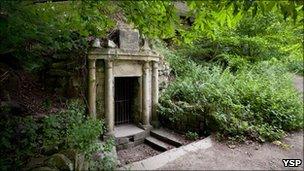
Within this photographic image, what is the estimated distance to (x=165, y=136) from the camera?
805 cm

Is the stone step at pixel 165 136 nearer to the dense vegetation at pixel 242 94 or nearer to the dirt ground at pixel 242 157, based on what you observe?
the dense vegetation at pixel 242 94

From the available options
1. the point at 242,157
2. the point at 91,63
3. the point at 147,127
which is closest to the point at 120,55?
the point at 91,63

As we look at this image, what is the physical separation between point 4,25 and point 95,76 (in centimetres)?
438

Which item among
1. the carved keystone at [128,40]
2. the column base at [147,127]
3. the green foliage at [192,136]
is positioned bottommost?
the green foliage at [192,136]

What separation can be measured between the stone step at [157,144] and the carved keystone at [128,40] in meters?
2.66

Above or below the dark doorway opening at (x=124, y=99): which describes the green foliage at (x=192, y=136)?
→ below

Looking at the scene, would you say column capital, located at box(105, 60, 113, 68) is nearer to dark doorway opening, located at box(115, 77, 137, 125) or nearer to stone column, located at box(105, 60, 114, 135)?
stone column, located at box(105, 60, 114, 135)

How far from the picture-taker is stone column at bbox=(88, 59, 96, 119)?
7.41 m

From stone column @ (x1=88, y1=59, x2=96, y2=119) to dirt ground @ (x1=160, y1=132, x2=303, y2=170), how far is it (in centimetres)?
269

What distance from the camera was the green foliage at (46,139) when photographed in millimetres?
5223

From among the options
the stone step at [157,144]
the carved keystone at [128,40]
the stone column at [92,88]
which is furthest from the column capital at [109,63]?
the stone step at [157,144]

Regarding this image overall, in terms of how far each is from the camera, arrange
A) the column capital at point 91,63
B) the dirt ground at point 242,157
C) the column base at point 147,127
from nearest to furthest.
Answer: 1. the dirt ground at point 242,157
2. the column capital at point 91,63
3. the column base at point 147,127

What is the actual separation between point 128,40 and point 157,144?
306cm

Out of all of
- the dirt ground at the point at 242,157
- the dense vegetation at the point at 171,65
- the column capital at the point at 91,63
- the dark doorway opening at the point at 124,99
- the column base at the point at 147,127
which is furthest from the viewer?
the dark doorway opening at the point at 124,99
